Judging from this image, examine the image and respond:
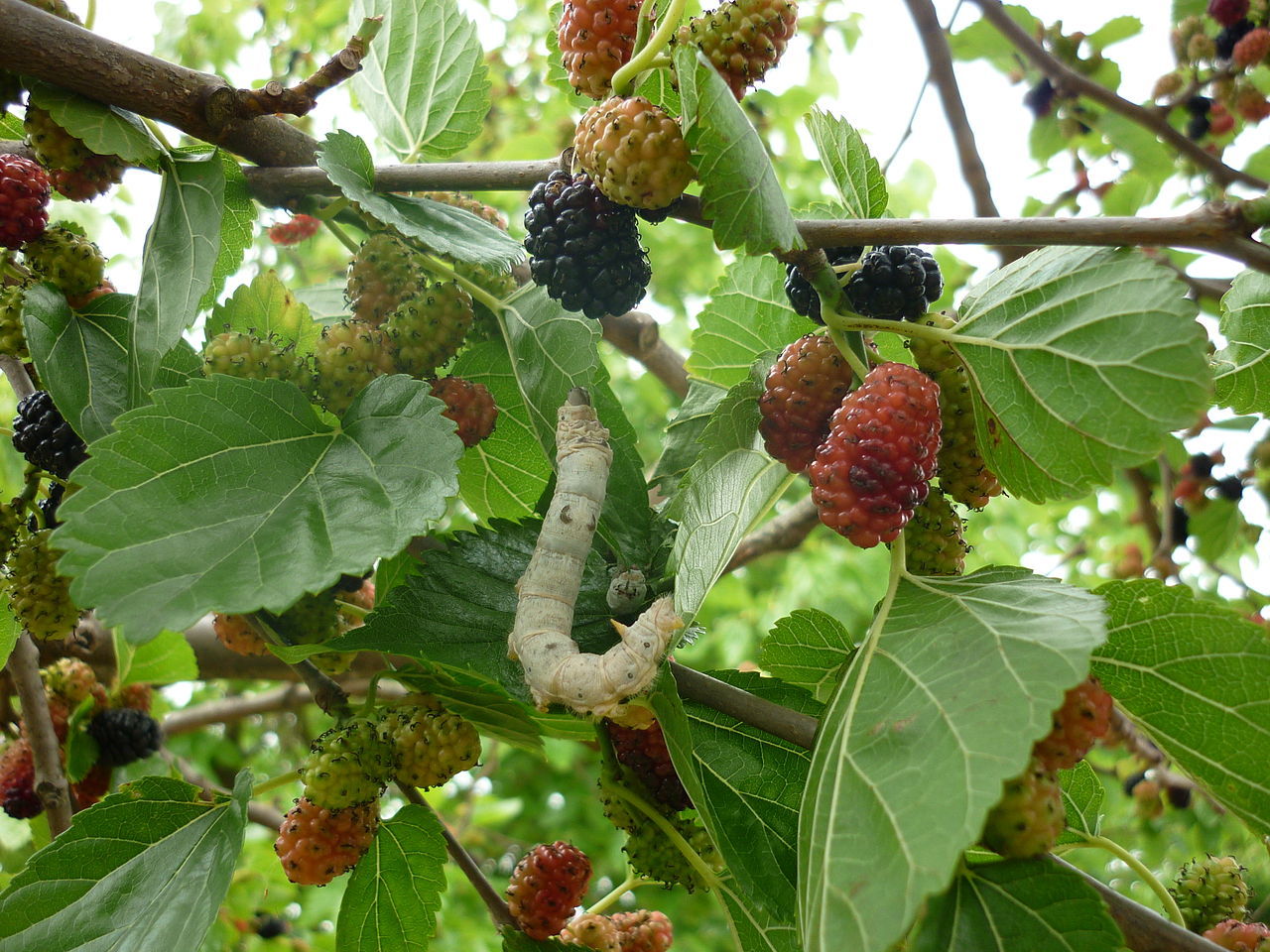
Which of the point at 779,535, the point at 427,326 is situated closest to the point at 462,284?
the point at 427,326

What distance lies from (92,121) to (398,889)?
63cm

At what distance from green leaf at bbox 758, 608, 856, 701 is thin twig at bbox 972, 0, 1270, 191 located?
1.10 meters

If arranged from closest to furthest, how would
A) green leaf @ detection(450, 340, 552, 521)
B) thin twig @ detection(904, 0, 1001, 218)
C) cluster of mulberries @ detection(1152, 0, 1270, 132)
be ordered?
1. green leaf @ detection(450, 340, 552, 521)
2. thin twig @ detection(904, 0, 1001, 218)
3. cluster of mulberries @ detection(1152, 0, 1270, 132)

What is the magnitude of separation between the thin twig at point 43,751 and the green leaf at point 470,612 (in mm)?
508

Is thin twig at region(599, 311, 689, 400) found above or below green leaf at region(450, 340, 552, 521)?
above

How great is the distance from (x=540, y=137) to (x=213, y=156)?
200cm

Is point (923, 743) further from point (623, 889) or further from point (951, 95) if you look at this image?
point (951, 95)

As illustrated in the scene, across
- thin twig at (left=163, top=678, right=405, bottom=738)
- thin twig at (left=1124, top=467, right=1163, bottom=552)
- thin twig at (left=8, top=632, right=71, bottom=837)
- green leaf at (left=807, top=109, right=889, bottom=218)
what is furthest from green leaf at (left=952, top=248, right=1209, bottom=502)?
thin twig at (left=1124, top=467, right=1163, bottom=552)

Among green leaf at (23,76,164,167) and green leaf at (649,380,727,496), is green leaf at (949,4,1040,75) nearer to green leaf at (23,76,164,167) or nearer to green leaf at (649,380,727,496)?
green leaf at (649,380,727,496)

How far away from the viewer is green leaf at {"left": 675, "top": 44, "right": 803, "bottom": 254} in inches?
21.1

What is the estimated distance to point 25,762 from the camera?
1.17 metres

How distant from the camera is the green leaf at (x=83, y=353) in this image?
0.71 metres

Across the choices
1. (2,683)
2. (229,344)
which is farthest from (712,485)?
(2,683)

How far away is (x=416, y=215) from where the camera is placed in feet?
2.46
